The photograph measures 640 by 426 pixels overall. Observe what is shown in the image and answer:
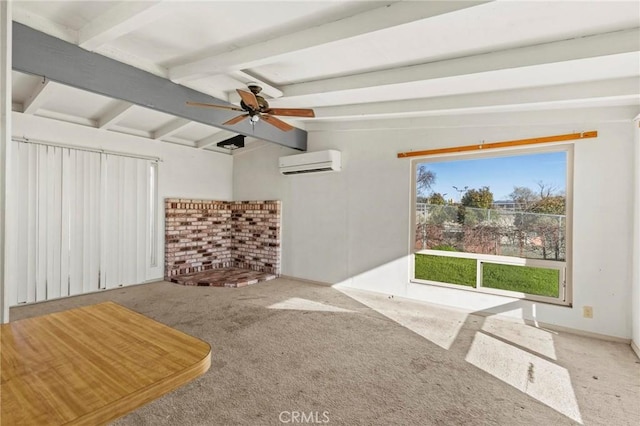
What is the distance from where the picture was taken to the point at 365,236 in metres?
4.96

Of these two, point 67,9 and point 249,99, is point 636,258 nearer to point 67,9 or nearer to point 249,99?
point 249,99

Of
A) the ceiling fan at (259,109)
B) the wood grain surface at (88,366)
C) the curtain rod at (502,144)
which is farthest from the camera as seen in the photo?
the curtain rod at (502,144)

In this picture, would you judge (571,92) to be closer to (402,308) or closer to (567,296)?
(567,296)

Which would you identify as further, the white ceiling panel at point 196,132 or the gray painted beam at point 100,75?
the white ceiling panel at point 196,132

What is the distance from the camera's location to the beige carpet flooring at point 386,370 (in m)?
2.02

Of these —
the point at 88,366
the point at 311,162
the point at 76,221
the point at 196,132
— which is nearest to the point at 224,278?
the point at 76,221

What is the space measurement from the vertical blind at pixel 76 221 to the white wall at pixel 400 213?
85.4 inches

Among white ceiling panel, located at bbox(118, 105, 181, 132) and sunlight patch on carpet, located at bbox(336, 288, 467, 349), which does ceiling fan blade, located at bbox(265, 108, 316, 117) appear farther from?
sunlight patch on carpet, located at bbox(336, 288, 467, 349)

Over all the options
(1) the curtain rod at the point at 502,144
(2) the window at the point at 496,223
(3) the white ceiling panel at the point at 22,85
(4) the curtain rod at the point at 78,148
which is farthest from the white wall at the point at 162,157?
(2) the window at the point at 496,223

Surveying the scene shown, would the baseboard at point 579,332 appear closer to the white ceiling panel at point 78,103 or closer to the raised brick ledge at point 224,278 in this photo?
the raised brick ledge at point 224,278

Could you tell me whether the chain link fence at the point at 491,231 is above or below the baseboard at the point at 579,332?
above

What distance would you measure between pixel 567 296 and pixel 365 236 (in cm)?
259

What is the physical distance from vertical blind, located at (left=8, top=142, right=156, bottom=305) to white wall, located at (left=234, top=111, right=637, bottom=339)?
7.11ft

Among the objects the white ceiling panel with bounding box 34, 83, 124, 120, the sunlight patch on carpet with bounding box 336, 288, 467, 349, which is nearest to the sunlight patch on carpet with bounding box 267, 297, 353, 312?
the sunlight patch on carpet with bounding box 336, 288, 467, 349
